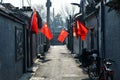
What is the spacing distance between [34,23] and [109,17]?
7.23m

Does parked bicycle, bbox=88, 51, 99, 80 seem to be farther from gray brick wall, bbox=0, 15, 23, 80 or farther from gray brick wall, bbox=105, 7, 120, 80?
gray brick wall, bbox=0, 15, 23, 80

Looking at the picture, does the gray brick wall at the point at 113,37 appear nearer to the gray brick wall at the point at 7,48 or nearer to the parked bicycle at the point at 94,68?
the parked bicycle at the point at 94,68

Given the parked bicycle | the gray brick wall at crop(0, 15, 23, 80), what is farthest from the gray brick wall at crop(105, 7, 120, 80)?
the gray brick wall at crop(0, 15, 23, 80)

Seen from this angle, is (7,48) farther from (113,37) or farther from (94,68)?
(94,68)

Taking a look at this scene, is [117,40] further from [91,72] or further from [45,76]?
[45,76]

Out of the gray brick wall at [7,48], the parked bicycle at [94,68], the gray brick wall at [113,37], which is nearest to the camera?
the gray brick wall at [7,48]

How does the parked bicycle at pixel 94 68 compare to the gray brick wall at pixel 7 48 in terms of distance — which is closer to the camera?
the gray brick wall at pixel 7 48

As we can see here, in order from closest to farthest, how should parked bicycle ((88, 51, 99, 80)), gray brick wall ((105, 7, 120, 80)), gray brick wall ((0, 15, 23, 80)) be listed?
gray brick wall ((0, 15, 23, 80)) → gray brick wall ((105, 7, 120, 80)) → parked bicycle ((88, 51, 99, 80))

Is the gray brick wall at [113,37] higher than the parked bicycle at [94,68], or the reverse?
the gray brick wall at [113,37]

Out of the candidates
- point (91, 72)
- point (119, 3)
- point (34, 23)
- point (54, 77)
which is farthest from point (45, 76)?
point (119, 3)

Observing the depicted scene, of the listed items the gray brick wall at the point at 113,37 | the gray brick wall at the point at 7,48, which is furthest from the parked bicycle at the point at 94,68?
the gray brick wall at the point at 7,48

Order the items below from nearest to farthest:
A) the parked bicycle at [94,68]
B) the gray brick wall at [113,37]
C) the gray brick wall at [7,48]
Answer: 1. the gray brick wall at [7,48]
2. the gray brick wall at [113,37]
3. the parked bicycle at [94,68]

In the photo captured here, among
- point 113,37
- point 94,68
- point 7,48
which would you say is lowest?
point 94,68

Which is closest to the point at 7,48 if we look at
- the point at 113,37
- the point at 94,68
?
the point at 113,37
